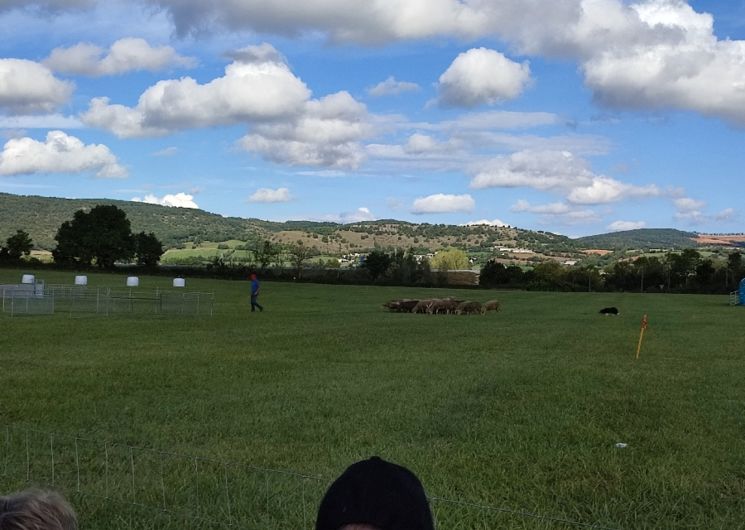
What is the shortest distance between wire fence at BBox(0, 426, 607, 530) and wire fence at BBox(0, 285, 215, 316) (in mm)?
25775

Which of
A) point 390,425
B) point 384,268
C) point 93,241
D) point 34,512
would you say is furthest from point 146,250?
point 34,512

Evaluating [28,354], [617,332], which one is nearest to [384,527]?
[28,354]

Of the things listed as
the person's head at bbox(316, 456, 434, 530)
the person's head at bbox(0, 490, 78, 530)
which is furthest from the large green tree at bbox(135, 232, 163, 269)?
the person's head at bbox(316, 456, 434, 530)

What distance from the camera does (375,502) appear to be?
8.00ft

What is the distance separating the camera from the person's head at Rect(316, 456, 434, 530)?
242cm

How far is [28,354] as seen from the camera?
17.9 m

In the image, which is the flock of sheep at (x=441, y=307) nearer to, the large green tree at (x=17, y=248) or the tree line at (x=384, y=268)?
the tree line at (x=384, y=268)

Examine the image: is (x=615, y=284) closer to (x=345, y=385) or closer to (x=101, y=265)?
(x=101, y=265)

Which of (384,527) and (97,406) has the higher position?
(384,527)

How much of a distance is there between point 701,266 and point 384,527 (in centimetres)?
10858

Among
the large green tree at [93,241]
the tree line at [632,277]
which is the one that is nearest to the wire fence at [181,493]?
the tree line at [632,277]

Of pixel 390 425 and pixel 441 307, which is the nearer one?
pixel 390 425

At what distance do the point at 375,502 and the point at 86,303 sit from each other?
3760cm

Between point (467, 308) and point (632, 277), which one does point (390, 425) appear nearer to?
point (467, 308)
